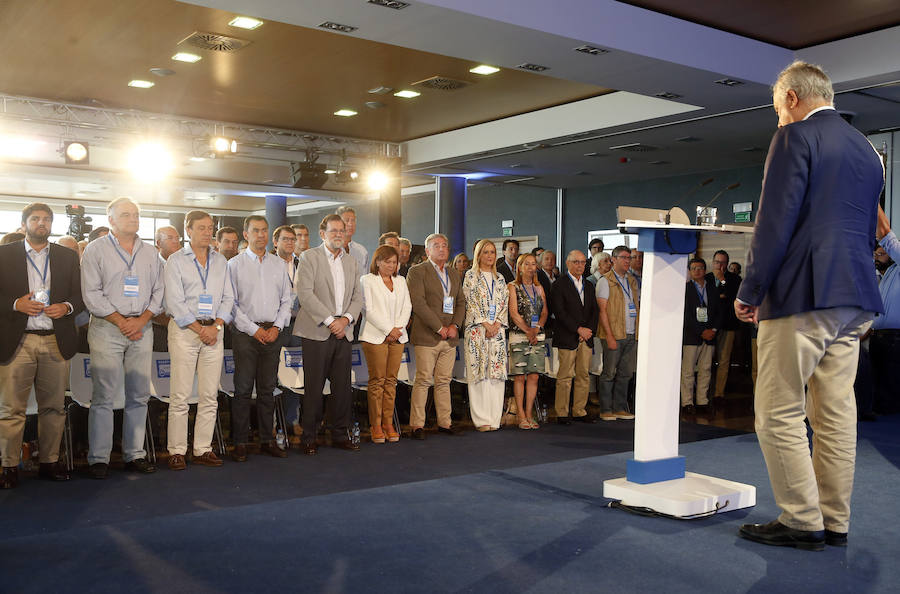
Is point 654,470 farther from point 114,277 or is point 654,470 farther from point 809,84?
point 114,277

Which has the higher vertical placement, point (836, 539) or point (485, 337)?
point (485, 337)

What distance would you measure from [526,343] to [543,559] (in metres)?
3.70

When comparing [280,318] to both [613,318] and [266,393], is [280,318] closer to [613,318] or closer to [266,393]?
[266,393]

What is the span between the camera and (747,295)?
308cm

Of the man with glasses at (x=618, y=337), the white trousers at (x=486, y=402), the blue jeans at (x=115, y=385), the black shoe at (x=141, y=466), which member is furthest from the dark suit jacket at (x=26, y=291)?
the man with glasses at (x=618, y=337)

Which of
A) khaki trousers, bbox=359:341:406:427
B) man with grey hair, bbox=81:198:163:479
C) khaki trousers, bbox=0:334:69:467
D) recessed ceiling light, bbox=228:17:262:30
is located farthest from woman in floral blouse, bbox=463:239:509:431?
khaki trousers, bbox=0:334:69:467

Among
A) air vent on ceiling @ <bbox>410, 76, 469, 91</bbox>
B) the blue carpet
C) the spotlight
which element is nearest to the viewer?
the blue carpet

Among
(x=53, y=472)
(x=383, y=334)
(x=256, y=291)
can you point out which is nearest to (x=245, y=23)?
(x=256, y=291)

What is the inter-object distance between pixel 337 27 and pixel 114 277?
254 centimetres

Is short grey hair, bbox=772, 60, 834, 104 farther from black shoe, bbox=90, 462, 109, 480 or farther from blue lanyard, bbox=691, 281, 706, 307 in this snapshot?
blue lanyard, bbox=691, 281, 706, 307

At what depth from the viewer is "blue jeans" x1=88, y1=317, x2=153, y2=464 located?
4816 mm

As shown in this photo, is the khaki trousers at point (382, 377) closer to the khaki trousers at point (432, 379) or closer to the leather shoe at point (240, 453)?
the khaki trousers at point (432, 379)

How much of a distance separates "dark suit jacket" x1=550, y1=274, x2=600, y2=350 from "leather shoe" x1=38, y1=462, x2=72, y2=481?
4.01 m

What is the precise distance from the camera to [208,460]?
518 centimetres
